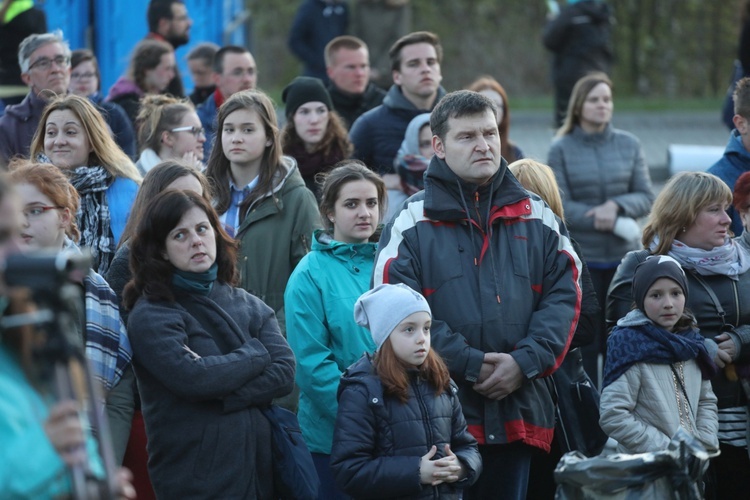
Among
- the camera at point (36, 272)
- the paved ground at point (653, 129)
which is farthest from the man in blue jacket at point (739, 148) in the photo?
the paved ground at point (653, 129)

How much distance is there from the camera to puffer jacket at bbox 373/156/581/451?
5.21 m

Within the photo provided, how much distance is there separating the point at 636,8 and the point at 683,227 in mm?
18315

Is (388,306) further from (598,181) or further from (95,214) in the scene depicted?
(598,181)

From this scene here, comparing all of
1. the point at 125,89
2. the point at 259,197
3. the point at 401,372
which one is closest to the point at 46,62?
the point at 125,89

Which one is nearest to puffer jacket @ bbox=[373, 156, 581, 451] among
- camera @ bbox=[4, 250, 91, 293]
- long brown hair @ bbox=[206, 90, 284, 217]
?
long brown hair @ bbox=[206, 90, 284, 217]

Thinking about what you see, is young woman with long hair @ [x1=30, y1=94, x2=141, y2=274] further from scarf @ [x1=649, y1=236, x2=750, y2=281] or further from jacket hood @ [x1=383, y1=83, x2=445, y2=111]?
scarf @ [x1=649, y1=236, x2=750, y2=281]

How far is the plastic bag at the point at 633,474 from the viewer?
4.39 m

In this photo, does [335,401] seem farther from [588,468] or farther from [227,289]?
[588,468]

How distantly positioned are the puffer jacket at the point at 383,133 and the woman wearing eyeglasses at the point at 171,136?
1.20m

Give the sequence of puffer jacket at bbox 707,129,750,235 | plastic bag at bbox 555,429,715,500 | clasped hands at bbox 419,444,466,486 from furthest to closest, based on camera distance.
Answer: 1. puffer jacket at bbox 707,129,750,235
2. clasped hands at bbox 419,444,466,486
3. plastic bag at bbox 555,429,715,500

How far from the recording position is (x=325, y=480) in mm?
5648

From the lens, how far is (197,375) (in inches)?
187

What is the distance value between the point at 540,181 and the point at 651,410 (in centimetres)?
133

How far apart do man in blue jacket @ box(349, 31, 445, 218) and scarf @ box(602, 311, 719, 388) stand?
8.99ft
